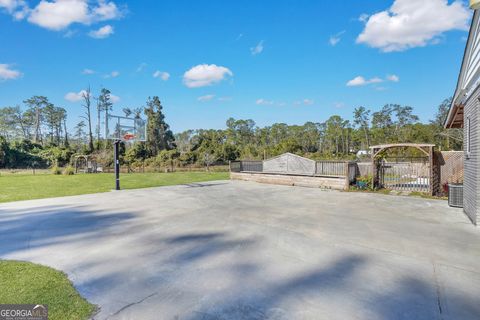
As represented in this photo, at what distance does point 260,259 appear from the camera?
3666 mm

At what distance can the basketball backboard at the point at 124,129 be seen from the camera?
1270 centimetres

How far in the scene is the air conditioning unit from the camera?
7391 millimetres

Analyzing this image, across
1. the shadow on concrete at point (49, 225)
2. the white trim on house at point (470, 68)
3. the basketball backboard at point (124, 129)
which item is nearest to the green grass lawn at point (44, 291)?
the shadow on concrete at point (49, 225)

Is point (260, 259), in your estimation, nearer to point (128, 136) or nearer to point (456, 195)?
point (456, 195)

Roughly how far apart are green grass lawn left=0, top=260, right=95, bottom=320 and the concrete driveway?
146 millimetres

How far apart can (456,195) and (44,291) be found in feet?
32.0

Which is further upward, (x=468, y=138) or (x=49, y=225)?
(x=468, y=138)

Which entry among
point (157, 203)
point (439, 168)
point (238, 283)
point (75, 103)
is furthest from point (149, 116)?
point (238, 283)

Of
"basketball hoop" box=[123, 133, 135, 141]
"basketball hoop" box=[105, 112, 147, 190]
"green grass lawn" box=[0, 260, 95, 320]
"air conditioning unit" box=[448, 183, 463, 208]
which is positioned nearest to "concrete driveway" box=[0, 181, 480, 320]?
"green grass lawn" box=[0, 260, 95, 320]

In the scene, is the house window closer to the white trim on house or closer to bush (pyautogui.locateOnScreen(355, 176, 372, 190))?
the white trim on house

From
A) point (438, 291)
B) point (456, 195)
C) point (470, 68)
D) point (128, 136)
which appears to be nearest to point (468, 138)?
point (470, 68)

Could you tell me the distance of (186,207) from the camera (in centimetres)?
757

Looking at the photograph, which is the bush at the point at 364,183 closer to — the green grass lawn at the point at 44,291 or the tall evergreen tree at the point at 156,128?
the green grass lawn at the point at 44,291

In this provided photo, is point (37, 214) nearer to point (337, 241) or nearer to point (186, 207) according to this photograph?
point (186, 207)
